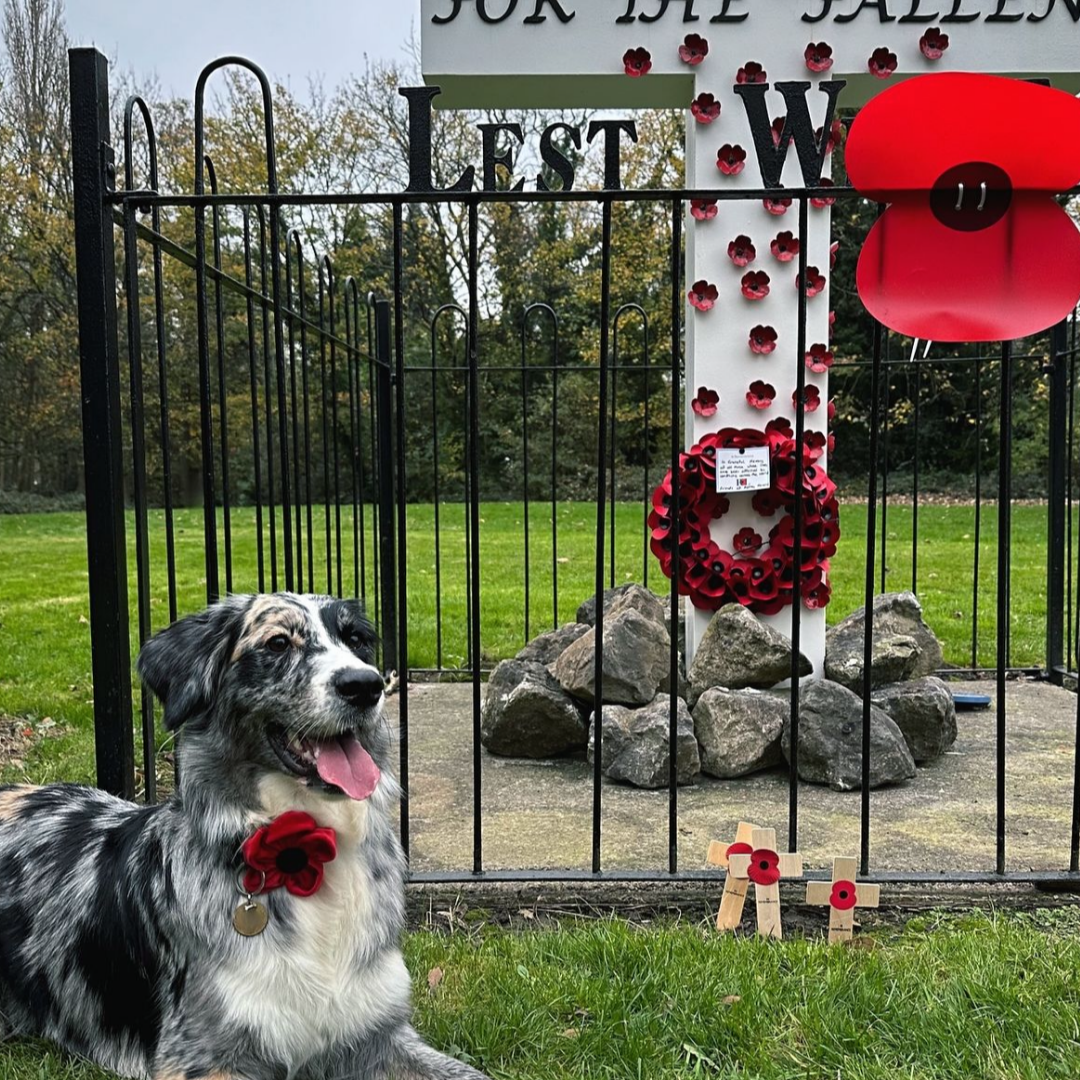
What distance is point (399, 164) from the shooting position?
17703 mm

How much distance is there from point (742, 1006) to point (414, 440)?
15.0 m

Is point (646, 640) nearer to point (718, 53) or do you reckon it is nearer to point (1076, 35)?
point (718, 53)

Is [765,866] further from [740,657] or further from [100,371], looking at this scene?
[100,371]

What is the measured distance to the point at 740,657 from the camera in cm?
414

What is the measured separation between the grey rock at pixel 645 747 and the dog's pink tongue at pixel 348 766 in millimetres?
1799

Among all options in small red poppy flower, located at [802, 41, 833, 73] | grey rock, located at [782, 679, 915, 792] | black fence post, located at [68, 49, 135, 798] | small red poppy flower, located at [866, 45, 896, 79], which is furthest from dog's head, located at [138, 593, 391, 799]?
small red poppy flower, located at [866, 45, 896, 79]

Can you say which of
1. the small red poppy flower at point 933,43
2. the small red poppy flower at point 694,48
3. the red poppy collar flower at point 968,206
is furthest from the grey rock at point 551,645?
the small red poppy flower at point 933,43

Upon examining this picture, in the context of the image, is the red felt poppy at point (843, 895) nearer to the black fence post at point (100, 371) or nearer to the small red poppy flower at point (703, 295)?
the black fence post at point (100, 371)

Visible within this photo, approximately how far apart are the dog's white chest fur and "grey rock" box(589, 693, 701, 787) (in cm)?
172

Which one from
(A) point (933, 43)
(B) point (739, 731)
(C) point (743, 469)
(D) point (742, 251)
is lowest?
(B) point (739, 731)

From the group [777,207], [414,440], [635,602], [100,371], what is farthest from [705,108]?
[414,440]

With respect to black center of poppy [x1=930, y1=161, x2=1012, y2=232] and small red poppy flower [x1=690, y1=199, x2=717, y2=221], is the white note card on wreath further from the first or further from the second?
black center of poppy [x1=930, y1=161, x2=1012, y2=232]

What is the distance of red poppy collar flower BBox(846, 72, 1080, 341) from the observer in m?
2.49

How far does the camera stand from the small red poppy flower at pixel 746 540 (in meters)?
4.38
